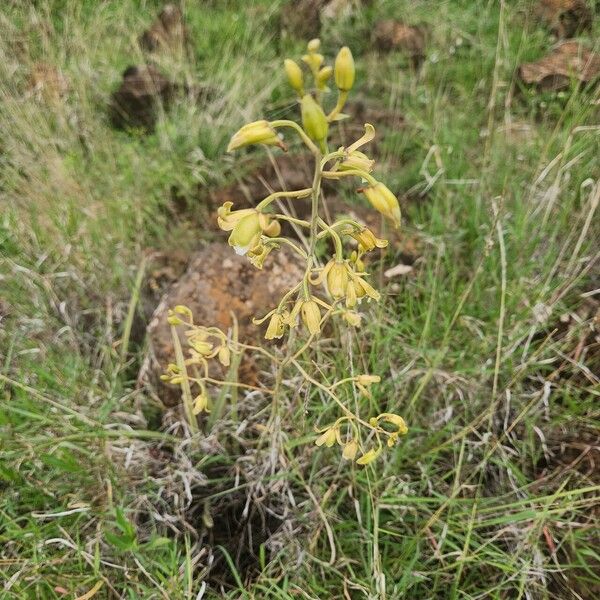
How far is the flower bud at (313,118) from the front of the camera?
0.80 meters

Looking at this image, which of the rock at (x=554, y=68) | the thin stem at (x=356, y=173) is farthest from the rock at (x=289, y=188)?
the thin stem at (x=356, y=173)

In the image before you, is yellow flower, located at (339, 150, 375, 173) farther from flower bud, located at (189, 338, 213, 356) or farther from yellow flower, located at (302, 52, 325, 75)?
flower bud, located at (189, 338, 213, 356)

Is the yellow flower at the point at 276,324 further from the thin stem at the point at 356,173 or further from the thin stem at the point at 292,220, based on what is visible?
the thin stem at the point at 356,173

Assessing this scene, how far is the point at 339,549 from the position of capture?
149 cm

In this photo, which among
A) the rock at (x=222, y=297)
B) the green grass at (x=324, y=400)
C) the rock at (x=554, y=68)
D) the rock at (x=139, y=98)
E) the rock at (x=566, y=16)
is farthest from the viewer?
the rock at (x=566, y=16)

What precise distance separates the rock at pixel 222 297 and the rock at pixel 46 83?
123cm

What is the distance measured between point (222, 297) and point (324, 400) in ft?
1.60

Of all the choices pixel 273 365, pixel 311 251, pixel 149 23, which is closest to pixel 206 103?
pixel 149 23

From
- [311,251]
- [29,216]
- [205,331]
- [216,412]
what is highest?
[311,251]

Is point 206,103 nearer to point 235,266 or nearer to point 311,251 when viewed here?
point 235,266

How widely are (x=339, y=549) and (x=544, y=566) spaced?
51 centimetres

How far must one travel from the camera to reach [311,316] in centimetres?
103

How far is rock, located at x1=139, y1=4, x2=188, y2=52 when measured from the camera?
354cm

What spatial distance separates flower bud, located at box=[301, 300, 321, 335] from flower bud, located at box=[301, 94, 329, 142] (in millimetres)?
321
